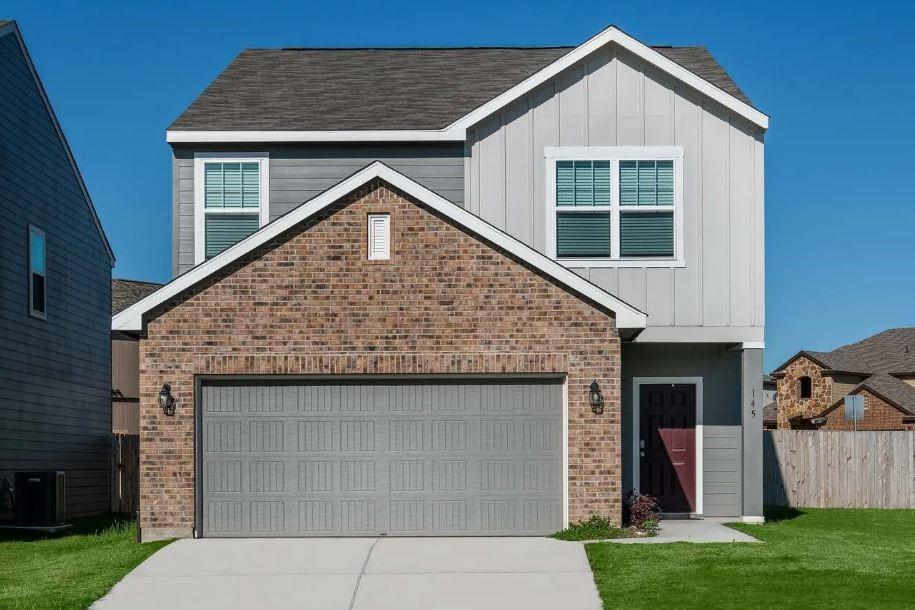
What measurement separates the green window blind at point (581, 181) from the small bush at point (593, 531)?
4.85 metres

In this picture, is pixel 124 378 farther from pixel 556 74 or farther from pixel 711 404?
pixel 711 404

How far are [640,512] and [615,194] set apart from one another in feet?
15.4

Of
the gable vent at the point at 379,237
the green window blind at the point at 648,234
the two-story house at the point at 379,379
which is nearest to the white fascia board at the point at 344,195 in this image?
the two-story house at the point at 379,379

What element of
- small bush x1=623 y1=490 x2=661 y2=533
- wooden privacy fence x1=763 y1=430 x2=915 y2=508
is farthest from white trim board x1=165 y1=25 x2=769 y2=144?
wooden privacy fence x1=763 y1=430 x2=915 y2=508

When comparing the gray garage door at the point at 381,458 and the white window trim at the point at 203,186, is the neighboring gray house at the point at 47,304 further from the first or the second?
the gray garage door at the point at 381,458

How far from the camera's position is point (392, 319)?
14.7 meters

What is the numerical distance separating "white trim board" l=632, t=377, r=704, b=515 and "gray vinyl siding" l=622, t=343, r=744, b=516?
5 centimetres

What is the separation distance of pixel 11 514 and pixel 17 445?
1231 millimetres

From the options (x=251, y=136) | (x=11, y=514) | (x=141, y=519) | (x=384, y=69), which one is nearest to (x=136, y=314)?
(x=141, y=519)

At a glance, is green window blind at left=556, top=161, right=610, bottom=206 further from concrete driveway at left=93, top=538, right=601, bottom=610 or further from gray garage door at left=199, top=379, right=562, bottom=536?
concrete driveway at left=93, top=538, right=601, bottom=610

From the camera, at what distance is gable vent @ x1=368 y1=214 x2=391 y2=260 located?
1469cm

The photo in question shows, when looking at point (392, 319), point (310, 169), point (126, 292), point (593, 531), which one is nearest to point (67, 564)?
point (392, 319)

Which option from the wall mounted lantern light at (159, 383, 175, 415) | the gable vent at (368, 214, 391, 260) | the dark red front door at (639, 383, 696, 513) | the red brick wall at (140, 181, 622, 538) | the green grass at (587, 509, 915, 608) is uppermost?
the gable vent at (368, 214, 391, 260)

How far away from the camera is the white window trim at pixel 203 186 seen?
16984mm
